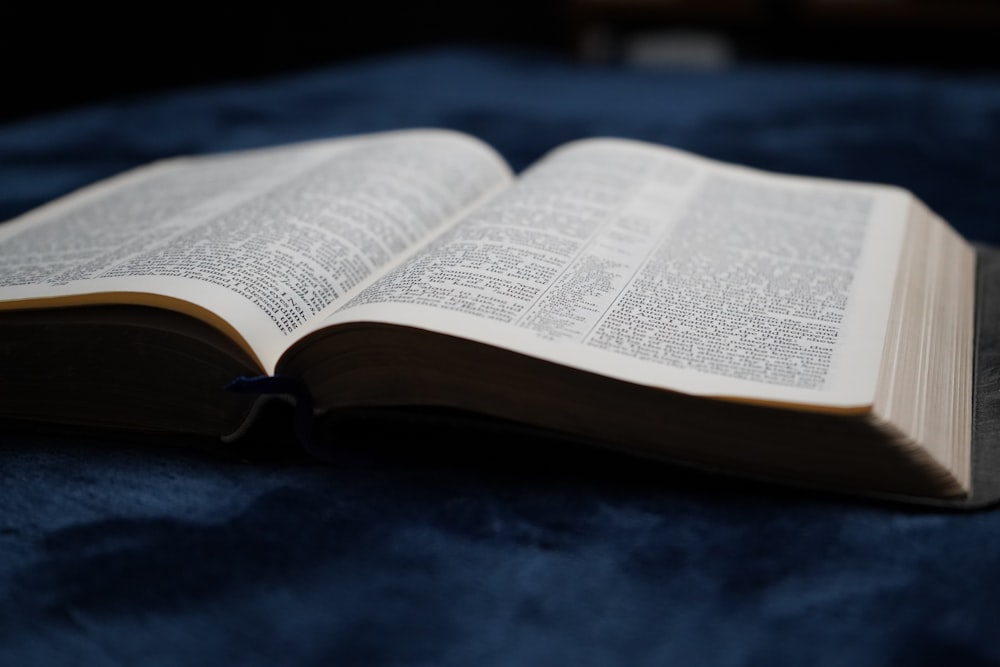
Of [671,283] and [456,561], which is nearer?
[456,561]

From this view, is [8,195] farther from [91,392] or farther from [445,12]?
[445,12]

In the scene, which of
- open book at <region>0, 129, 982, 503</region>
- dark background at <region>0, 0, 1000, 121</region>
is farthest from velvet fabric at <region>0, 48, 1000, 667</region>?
dark background at <region>0, 0, 1000, 121</region>

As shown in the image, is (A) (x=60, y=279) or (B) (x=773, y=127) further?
(B) (x=773, y=127)

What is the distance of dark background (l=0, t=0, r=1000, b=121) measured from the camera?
226cm

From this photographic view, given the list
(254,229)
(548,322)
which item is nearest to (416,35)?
(254,229)

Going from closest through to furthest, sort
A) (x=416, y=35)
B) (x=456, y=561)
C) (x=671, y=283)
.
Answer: (x=456, y=561), (x=671, y=283), (x=416, y=35)

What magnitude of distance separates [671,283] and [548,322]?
10 cm

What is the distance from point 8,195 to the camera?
0.99 m

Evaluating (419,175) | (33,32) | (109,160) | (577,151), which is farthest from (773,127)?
(33,32)

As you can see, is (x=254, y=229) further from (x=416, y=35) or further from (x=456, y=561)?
(x=416, y=35)

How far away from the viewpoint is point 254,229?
610 millimetres

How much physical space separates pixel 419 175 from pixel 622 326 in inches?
12.0

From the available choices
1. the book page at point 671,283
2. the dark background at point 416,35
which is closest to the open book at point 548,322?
the book page at point 671,283

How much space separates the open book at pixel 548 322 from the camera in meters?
0.46
